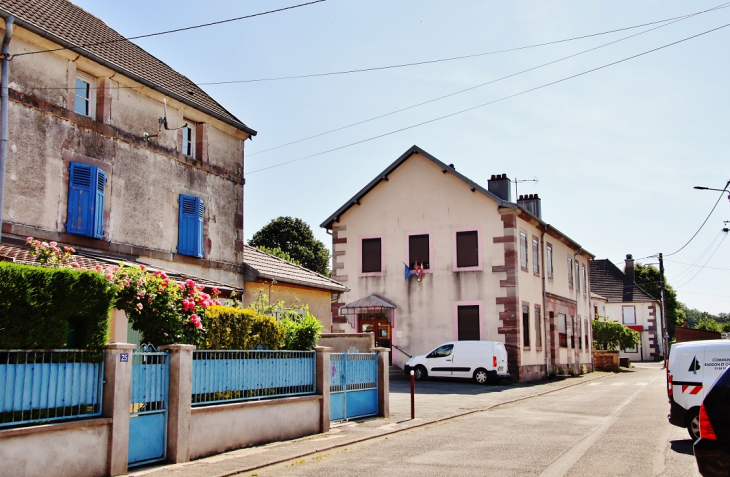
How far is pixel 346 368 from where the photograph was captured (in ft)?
48.9

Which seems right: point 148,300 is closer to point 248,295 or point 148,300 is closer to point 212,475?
point 212,475

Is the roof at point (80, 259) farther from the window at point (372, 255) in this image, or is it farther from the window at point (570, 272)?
the window at point (570, 272)

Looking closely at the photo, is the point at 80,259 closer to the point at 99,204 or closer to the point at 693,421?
the point at 99,204

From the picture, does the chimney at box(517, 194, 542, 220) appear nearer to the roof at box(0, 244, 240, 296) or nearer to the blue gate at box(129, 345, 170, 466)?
the roof at box(0, 244, 240, 296)

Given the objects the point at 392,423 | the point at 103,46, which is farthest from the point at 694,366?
the point at 103,46

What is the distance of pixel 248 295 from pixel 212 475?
35.0ft

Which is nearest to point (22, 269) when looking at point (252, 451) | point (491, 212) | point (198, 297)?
point (198, 297)

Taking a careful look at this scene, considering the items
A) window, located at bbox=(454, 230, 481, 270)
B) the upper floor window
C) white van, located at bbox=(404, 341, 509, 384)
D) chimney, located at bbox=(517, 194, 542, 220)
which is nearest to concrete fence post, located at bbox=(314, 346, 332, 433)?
white van, located at bbox=(404, 341, 509, 384)

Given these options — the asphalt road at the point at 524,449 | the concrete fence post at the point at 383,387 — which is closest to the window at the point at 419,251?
the asphalt road at the point at 524,449

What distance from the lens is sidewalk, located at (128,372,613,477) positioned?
975 cm

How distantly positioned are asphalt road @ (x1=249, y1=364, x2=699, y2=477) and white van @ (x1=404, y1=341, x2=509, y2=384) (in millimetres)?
8491

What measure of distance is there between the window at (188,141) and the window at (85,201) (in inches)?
130

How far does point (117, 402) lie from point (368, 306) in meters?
21.2

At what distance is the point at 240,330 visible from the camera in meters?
12.1
